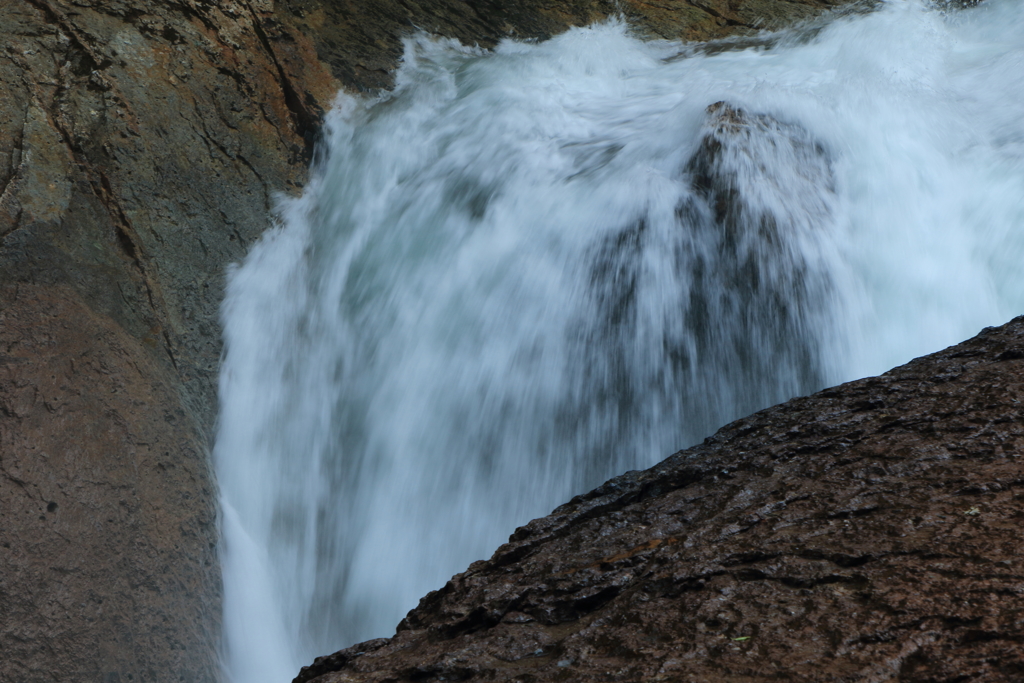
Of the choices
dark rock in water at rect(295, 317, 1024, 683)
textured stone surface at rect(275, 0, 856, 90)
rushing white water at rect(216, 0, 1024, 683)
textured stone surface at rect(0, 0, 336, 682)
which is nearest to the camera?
dark rock in water at rect(295, 317, 1024, 683)

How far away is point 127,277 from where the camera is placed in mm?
3934

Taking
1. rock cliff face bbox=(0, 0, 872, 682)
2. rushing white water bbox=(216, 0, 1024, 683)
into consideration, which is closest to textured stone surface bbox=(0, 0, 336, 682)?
rock cliff face bbox=(0, 0, 872, 682)

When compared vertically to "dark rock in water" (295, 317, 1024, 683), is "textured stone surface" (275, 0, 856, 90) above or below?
above

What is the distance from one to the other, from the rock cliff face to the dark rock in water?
1497 mm

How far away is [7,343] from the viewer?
3.21m

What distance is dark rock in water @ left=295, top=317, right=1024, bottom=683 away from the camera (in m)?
1.31

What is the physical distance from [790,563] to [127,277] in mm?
3586

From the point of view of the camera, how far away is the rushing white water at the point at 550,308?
12.5 ft

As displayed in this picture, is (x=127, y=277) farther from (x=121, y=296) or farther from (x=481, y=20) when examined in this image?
(x=481, y=20)

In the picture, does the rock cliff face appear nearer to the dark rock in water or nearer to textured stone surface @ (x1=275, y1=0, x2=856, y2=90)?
textured stone surface @ (x1=275, y1=0, x2=856, y2=90)

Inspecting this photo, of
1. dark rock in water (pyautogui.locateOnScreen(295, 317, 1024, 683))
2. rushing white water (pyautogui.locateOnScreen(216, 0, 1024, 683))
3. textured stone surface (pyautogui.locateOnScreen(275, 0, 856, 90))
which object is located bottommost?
dark rock in water (pyautogui.locateOnScreen(295, 317, 1024, 683))

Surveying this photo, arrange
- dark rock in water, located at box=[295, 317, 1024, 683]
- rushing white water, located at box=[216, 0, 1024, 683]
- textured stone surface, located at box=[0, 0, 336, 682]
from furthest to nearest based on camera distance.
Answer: rushing white water, located at box=[216, 0, 1024, 683]
textured stone surface, located at box=[0, 0, 336, 682]
dark rock in water, located at box=[295, 317, 1024, 683]

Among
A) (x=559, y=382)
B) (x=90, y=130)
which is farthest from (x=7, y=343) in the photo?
(x=559, y=382)

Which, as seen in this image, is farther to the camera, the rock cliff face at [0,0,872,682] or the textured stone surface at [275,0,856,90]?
the textured stone surface at [275,0,856,90]
